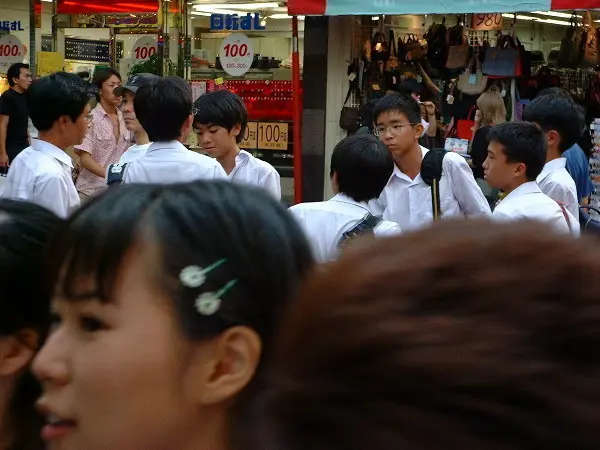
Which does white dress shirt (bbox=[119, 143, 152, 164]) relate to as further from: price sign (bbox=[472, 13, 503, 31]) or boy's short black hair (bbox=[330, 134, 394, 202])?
price sign (bbox=[472, 13, 503, 31])

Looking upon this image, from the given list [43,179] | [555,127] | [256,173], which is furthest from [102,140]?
[555,127]

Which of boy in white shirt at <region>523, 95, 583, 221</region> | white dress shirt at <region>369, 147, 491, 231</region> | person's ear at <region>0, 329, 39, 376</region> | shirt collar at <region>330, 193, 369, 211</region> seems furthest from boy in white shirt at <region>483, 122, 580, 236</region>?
person's ear at <region>0, 329, 39, 376</region>

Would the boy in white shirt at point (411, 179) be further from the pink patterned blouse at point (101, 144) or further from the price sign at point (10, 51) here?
the price sign at point (10, 51)

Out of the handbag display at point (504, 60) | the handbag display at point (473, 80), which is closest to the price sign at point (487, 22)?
the handbag display at point (504, 60)

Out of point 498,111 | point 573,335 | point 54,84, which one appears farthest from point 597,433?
point 498,111

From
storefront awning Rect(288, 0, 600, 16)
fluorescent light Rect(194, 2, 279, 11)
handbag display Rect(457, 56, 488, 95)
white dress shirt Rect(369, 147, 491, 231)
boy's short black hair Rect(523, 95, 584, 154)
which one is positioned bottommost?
white dress shirt Rect(369, 147, 491, 231)

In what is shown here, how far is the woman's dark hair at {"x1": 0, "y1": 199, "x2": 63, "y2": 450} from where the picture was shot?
1.97 meters

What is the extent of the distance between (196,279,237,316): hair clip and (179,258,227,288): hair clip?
0.02 meters

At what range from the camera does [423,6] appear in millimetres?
9266

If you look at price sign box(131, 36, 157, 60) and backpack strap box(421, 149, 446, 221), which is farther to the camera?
price sign box(131, 36, 157, 60)

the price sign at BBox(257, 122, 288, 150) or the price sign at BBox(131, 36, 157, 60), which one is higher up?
the price sign at BBox(131, 36, 157, 60)

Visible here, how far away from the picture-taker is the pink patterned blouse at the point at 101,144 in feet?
24.6

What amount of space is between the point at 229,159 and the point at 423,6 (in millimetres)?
4094

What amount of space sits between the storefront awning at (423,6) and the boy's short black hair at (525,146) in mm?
3937
